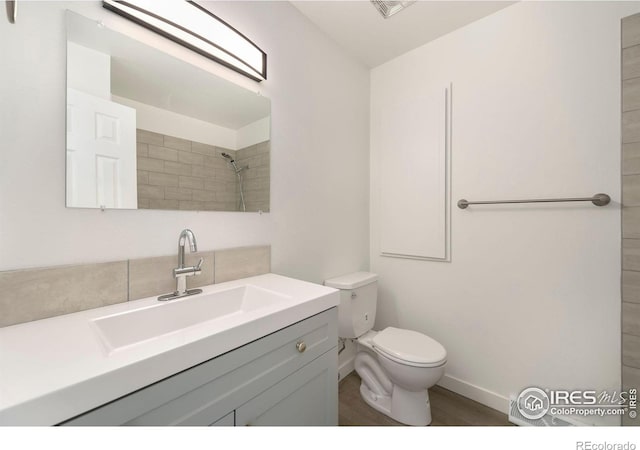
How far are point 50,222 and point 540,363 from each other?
2254 mm

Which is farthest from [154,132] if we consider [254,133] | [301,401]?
[301,401]

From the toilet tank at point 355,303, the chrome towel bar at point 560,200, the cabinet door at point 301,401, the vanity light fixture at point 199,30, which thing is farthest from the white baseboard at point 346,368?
the vanity light fixture at point 199,30

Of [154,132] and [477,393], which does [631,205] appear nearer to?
[477,393]

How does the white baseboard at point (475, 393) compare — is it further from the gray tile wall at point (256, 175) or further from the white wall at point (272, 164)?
the gray tile wall at point (256, 175)

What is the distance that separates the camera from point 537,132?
A: 1357 mm

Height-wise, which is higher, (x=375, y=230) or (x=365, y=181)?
(x=365, y=181)

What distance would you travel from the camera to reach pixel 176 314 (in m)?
0.90

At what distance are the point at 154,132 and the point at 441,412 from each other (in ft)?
6.78

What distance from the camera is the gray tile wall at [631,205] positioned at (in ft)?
3.63

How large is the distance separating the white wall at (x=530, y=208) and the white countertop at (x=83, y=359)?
1.32 metres

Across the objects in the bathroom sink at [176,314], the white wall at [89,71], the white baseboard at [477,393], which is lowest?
the white baseboard at [477,393]
